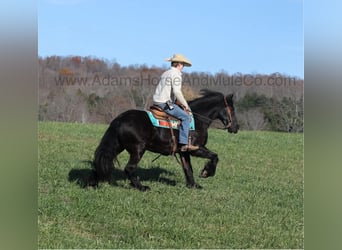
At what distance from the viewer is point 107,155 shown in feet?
23.5

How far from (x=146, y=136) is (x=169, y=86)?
3.46ft

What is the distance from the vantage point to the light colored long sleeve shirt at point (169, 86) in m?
7.50

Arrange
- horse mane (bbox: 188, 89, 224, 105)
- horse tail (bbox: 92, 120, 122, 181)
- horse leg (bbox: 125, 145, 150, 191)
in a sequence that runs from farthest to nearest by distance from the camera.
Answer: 1. horse mane (bbox: 188, 89, 224, 105)
2. horse leg (bbox: 125, 145, 150, 191)
3. horse tail (bbox: 92, 120, 122, 181)

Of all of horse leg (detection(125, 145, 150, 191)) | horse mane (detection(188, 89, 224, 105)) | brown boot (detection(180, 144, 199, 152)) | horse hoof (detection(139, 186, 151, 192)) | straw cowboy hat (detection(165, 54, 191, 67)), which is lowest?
horse hoof (detection(139, 186, 151, 192))

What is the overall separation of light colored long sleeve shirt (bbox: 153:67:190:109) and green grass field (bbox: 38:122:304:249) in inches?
71.2

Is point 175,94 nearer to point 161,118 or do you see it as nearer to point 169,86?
point 169,86

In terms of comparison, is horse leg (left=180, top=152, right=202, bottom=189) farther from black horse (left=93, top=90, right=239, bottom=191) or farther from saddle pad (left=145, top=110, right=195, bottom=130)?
saddle pad (left=145, top=110, right=195, bottom=130)

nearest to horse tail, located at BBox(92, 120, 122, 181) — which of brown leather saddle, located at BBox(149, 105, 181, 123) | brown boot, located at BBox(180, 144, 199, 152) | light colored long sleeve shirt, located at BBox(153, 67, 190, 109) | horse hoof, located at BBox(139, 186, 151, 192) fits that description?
horse hoof, located at BBox(139, 186, 151, 192)

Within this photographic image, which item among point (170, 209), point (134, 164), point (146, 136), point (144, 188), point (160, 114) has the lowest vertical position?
point (170, 209)

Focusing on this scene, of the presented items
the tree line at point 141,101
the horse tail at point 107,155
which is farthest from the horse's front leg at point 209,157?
the tree line at point 141,101

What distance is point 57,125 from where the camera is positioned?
57.9 feet

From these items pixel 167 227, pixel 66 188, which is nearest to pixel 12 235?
pixel 167 227

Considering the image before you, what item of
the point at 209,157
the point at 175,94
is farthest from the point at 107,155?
the point at 209,157

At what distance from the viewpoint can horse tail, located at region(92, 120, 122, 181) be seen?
23.3 feet
